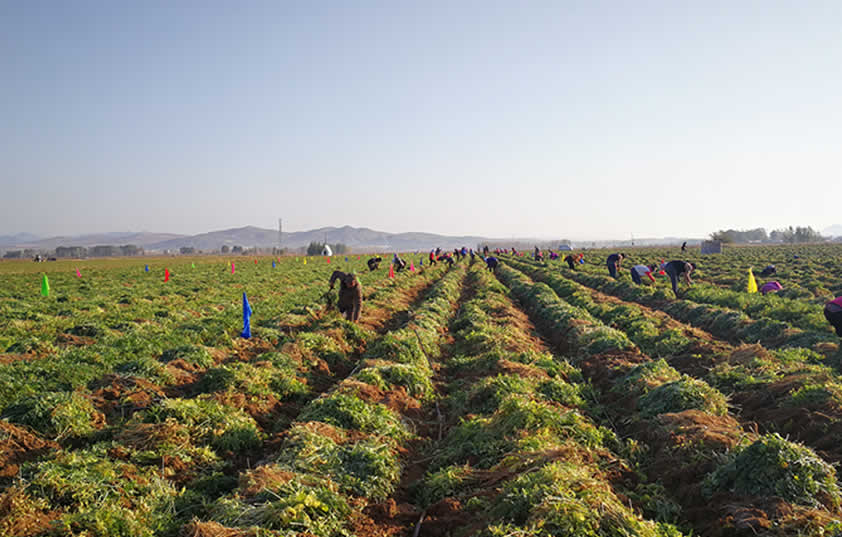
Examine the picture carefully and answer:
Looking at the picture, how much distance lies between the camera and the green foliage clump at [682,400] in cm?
706

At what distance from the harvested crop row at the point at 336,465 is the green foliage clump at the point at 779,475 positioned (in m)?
3.69

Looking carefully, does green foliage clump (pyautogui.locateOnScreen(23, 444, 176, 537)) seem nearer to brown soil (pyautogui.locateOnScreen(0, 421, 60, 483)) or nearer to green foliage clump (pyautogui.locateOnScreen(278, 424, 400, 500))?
brown soil (pyautogui.locateOnScreen(0, 421, 60, 483))

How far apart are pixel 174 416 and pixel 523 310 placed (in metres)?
14.7

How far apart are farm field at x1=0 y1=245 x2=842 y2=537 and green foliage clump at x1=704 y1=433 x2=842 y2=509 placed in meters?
0.02

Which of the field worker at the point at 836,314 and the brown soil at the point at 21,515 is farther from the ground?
the field worker at the point at 836,314

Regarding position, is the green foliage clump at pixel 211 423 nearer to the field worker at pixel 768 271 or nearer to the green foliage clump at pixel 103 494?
the green foliage clump at pixel 103 494

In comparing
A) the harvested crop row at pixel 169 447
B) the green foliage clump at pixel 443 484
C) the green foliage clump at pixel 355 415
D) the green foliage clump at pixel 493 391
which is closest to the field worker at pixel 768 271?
the green foliage clump at pixel 493 391

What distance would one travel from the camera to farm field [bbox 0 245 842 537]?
4480 mm

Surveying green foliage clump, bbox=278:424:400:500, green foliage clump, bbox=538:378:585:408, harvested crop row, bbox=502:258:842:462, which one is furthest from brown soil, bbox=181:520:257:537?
harvested crop row, bbox=502:258:842:462

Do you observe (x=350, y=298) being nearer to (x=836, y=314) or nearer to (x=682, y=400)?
(x=682, y=400)

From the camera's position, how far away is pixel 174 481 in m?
5.32

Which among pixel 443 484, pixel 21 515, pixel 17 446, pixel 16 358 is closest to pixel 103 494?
pixel 21 515

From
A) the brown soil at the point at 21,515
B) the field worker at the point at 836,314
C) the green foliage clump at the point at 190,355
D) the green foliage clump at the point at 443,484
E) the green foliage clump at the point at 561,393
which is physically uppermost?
the field worker at the point at 836,314

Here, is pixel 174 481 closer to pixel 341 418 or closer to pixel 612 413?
pixel 341 418
